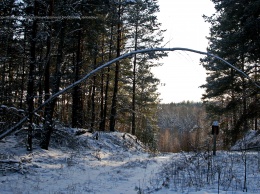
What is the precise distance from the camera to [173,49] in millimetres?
2529

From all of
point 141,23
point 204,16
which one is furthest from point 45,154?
point 141,23

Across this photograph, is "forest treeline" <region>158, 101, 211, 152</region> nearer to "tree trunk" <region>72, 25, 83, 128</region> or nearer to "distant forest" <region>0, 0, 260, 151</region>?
"distant forest" <region>0, 0, 260, 151</region>

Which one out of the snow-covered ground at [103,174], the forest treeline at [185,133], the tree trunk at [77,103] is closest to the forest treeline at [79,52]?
the tree trunk at [77,103]

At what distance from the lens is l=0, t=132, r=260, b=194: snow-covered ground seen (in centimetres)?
614

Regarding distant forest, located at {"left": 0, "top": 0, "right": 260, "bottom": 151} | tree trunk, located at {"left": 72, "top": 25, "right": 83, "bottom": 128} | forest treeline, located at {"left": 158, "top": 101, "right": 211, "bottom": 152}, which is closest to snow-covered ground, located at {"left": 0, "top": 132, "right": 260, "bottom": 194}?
distant forest, located at {"left": 0, "top": 0, "right": 260, "bottom": 151}

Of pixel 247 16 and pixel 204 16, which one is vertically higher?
pixel 204 16

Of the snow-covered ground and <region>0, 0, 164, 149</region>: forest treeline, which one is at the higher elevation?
<region>0, 0, 164, 149</region>: forest treeline

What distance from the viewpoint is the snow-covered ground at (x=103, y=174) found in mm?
6137

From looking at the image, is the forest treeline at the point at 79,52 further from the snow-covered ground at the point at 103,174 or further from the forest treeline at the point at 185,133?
the forest treeline at the point at 185,133

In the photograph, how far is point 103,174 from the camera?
8.98 meters

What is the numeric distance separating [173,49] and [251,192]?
4265 millimetres

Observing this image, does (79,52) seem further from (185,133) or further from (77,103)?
(185,133)

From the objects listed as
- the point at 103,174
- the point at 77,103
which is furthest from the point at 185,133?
the point at 103,174

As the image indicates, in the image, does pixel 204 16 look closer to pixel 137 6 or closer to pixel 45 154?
pixel 137 6
